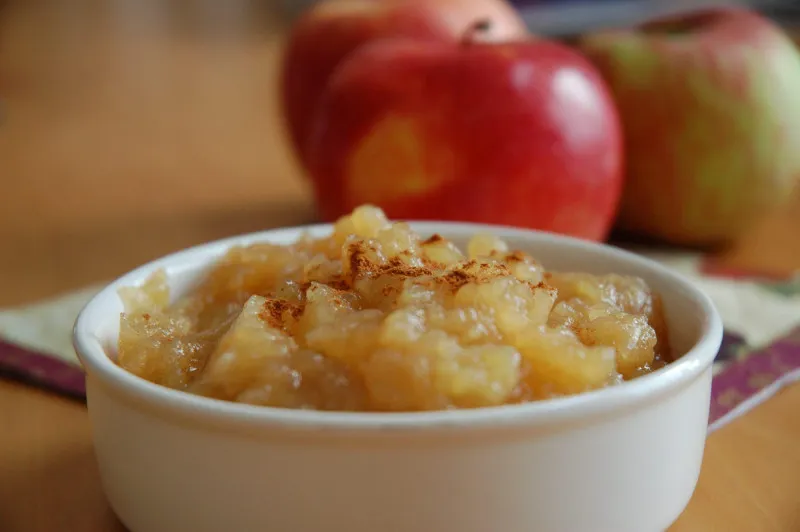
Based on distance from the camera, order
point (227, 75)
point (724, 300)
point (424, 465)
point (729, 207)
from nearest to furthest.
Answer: point (424, 465)
point (724, 300)
point (729, 207)
point (227, 75)

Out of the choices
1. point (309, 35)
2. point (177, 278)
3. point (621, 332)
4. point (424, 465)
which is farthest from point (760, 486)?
point (309, 35)

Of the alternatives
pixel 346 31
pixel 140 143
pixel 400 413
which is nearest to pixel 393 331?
pixel 400 413

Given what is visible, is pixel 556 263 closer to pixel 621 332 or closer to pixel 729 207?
pixel 621 332

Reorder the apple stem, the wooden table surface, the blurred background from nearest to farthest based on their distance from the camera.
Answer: the wooden table surface
the apple stem
the blurred background

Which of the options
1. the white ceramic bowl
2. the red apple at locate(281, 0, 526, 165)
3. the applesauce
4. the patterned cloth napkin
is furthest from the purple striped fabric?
the red apple at locate(281, 0, 526, 165)

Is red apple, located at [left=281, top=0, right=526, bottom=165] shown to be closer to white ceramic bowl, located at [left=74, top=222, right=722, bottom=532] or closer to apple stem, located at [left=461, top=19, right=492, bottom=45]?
apple stem, located at [left=461, top=19, right=492, bottom=45]

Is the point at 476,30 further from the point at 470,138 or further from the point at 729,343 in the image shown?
the point at 729,343
